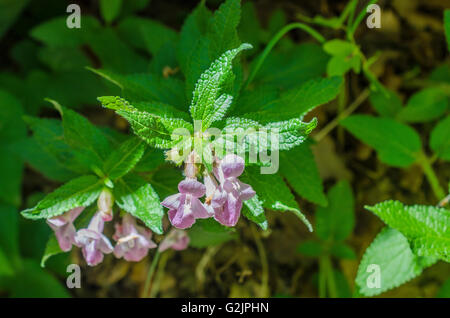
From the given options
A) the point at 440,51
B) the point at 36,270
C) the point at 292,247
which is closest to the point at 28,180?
the point at 36,270

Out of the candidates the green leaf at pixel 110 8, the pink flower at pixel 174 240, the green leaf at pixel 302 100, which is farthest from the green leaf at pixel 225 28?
the green leaf at pixel 110 8

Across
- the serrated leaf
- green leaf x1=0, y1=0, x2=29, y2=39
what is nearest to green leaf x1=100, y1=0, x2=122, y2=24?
green leaf x1=0, y1=0, x2=29, y2=39

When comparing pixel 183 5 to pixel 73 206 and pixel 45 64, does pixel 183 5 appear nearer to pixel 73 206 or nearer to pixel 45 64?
pixel 45 64

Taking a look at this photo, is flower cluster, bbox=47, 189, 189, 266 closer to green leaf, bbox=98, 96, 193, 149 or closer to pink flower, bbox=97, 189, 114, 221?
pink flower, bbox=97, 189, 114, 221

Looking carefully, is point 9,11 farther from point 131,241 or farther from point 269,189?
point 269,189

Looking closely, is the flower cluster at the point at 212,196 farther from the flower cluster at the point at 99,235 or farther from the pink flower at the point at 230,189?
the flower cluster at the point at 99,235
